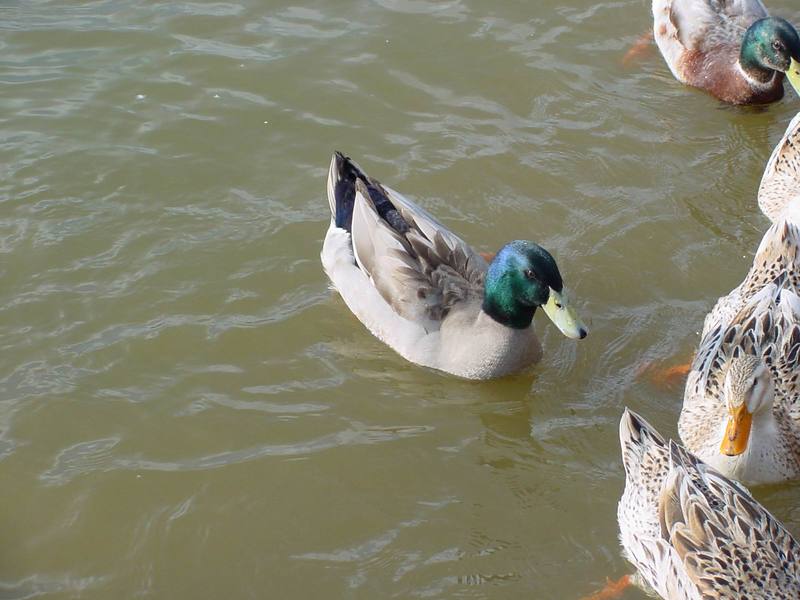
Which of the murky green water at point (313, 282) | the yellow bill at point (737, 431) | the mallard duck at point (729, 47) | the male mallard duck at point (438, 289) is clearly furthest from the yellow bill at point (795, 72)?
the yellow bill at point (737, 431)

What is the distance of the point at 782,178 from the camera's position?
25.5 feet

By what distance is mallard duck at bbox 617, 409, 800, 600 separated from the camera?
4945 millimetres

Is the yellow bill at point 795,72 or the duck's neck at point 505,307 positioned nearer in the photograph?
the duck's neck at point 505,307

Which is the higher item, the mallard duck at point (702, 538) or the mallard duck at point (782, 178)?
the mallard duck at point (782, 178)

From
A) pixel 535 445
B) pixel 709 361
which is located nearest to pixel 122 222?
pixel 535 445

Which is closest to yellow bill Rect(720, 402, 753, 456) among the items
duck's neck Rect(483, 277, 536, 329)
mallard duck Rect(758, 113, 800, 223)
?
duck's neck Rect(483, 277, 536, 329)

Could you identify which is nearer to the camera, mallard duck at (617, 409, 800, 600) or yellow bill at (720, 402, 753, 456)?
mallard duck at (617, 409, 800, 600)

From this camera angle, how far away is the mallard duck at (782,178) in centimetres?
763

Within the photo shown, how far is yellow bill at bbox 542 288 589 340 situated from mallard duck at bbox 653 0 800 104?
11.1 ft

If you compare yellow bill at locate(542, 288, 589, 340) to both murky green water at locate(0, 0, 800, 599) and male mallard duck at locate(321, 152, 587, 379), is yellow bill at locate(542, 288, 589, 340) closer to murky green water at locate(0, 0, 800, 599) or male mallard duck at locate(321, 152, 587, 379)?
male mallard duck at locate(321, 152, 587, 379)

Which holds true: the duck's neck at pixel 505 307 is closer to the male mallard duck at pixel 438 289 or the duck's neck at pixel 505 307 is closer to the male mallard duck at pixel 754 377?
the male mallard duck at pixel 438 289

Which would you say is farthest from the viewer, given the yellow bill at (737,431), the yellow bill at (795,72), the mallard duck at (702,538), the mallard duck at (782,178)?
the yellow bill at (795,72)

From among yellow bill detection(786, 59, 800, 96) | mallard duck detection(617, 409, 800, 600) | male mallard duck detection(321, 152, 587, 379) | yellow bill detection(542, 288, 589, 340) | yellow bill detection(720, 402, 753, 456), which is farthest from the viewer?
yellow bill detection(786, 59, 800, 96)

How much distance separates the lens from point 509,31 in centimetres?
964
